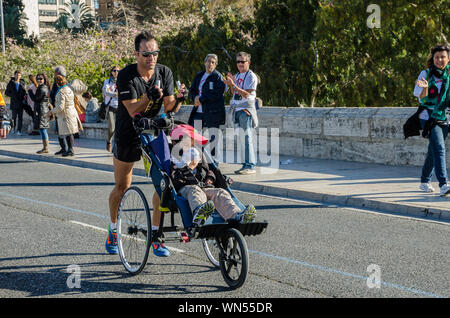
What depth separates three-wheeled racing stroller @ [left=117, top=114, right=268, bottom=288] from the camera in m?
5.16

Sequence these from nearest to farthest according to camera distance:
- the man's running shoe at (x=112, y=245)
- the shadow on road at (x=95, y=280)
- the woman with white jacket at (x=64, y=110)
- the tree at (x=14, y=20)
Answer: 1. the shadow on road at (x=95, y=280)
2. the man's running shoe at (x=112, y=245)
3. the woman with white jacket at (x=64, y=110)
4. the tree at (x=14, y=20)

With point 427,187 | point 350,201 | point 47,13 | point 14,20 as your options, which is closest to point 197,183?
point 350,201

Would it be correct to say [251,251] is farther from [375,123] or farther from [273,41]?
[273,41]

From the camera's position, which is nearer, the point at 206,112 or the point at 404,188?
the point at 404,188

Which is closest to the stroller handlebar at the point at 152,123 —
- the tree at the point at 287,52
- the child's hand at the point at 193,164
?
the child's hand at the point at 193,164

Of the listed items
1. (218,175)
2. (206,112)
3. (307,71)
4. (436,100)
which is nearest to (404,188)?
(436,100)

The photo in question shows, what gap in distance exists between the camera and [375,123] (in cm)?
1240

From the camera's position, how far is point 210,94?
1142 centimetres

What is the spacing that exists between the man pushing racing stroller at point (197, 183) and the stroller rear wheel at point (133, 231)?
37cm

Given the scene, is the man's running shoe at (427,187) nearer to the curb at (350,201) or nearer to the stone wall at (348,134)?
the curb at (350,201)

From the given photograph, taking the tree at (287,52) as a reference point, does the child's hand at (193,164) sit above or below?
below

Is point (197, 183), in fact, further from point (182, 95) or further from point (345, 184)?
point (345, 184)

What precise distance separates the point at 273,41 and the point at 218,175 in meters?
18.4

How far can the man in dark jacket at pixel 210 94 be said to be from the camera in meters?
11.4
